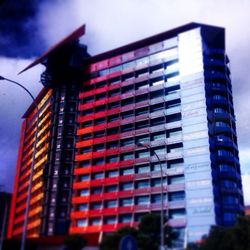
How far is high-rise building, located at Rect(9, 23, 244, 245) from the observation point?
6725 cm

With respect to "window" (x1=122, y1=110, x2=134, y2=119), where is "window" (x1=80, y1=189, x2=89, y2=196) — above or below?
below

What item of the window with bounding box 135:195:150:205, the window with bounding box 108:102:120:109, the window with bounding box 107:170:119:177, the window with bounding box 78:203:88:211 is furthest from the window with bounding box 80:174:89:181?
the window with bounding box 108:102:120:109

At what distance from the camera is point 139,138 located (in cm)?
7769

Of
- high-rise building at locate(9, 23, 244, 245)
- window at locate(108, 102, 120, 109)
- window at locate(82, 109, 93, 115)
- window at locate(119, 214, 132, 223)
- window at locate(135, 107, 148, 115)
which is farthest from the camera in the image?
window at locate(82, 109, 93, 115)

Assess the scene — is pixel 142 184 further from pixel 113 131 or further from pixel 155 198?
pixel 113 131

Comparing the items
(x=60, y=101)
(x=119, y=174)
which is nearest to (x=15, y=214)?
(x=60, y=101)

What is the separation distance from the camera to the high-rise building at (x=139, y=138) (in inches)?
2648

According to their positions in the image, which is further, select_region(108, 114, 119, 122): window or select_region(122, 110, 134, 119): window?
select_region(108, 114, 119, 122): window

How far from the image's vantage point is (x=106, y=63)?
8906 centimetres

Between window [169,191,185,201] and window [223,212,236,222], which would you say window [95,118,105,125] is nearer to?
window [169,191,185,201]

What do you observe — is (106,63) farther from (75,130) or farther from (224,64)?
(224,64)

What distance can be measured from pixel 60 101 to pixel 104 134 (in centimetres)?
1633

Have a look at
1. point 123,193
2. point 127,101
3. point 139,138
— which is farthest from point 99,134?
point 123,193

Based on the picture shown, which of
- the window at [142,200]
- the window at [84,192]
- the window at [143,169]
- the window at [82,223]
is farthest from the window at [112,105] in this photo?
the window at [82,223]
